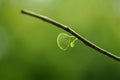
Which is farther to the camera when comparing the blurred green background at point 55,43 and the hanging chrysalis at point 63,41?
the blurred green background at point 55,43

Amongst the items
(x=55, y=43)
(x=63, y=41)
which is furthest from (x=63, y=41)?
(x=55, y=43)

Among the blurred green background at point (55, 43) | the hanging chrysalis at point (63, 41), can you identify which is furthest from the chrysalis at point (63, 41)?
the blurred green background at point (55, 43)

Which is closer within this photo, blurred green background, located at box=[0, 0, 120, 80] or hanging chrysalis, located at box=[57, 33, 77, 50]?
hanging chrysalis, located at box=[57, 33, 77, 50]

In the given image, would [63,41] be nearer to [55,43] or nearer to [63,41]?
[63,41]

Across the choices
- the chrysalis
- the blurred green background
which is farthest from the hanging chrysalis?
the blurred green background

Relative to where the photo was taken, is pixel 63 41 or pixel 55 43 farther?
pixel 55 43

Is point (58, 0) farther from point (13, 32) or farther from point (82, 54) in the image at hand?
A: point (82, 54)

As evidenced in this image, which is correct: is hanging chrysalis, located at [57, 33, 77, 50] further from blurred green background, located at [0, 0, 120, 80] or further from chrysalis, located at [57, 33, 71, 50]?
blurred green background, located at [0, 0, 120, 80]

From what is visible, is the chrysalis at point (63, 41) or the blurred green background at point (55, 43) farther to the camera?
the blurred green background at point (55, 43)

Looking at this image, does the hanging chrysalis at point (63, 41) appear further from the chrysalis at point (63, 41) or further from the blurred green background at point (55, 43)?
the blurred green background at point (55, 43)
